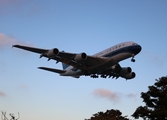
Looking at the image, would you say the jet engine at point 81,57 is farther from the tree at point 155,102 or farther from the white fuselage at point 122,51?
the tree at point 155,102

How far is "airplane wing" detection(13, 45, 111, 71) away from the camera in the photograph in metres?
39.2

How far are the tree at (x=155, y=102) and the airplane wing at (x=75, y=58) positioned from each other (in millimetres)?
10085

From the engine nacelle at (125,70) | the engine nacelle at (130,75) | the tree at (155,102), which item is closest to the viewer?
the tree at (155,102)

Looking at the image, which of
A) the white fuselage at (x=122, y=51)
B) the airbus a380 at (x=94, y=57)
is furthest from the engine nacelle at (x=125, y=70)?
the white fuselage at (x=122, y=51)

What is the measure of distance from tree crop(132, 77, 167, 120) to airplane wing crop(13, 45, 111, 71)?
10.1 m

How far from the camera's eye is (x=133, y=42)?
41500 mm

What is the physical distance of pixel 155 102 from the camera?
1294 inches

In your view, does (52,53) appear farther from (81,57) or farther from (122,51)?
(122,51)

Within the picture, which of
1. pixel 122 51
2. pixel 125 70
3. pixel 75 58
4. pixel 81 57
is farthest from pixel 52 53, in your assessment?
pixel 125 70

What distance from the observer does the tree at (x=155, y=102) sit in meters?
31.0

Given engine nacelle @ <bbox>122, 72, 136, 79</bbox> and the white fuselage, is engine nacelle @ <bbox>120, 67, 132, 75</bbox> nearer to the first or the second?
engine nacelle @ <bbox>122, 72, 136, 79</bbox>

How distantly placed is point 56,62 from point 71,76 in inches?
341

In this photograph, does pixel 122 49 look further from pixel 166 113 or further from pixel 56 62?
pixel 166 113

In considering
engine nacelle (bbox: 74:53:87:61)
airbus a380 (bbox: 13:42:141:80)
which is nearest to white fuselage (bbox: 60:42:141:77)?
airbus a380 (bbox: 13:42:141:80)
